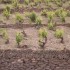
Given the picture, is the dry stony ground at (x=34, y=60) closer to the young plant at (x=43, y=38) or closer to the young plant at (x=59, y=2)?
the young plant at (x=43, y=38)

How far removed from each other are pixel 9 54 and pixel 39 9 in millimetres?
6859

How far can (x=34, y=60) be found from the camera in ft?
32.8

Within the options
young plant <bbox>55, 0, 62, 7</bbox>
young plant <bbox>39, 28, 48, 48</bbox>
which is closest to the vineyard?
young plant <bbox>39, 28, 48, 48</bbox>

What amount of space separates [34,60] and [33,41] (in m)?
1.82

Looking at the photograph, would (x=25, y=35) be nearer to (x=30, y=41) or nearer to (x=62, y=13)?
(x=30, y=41)

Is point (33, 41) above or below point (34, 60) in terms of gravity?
above

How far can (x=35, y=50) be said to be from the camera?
10.8 m

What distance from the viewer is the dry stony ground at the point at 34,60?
9.50 m

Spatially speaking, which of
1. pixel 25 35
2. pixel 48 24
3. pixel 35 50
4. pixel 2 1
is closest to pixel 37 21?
pixel 48 24

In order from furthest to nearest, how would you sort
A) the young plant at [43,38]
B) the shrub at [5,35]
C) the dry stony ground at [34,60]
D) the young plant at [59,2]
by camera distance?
1. the young plant at [59,2]
2. the shrub at [5,35]
3. the young plant at [43,38]
4. the dry stony ground at [34,60]

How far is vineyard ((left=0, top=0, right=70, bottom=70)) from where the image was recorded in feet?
32.1

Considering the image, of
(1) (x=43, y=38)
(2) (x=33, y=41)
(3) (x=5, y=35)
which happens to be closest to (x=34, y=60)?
(2) (x=33, y=41)

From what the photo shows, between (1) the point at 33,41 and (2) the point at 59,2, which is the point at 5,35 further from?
(2) the point at 59,2

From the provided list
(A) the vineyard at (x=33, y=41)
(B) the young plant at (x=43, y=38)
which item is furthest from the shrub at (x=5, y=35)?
(B) the young plant at (x=43, y=38)
